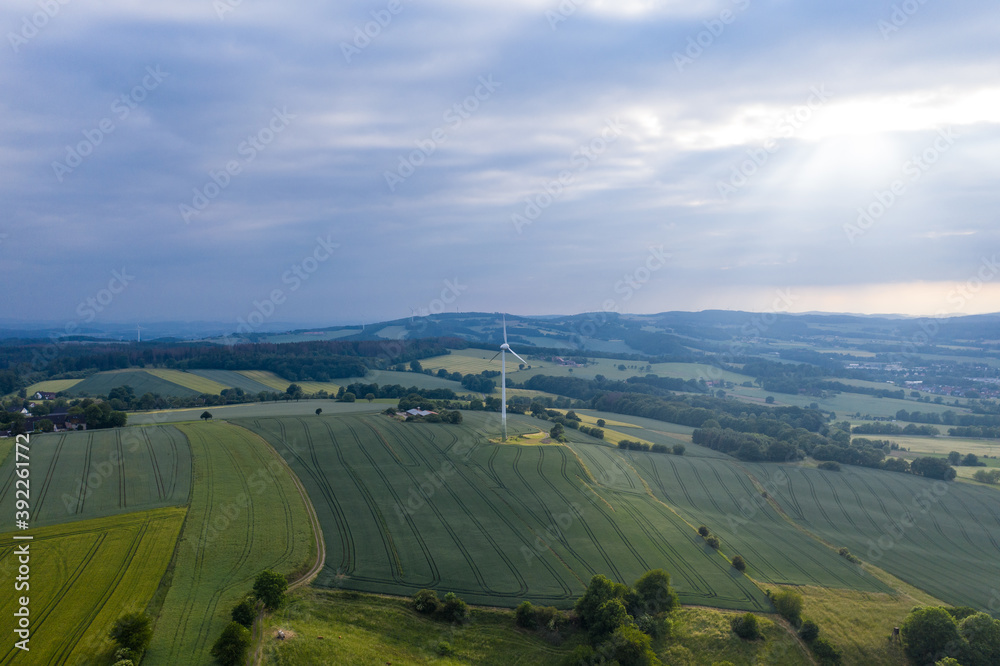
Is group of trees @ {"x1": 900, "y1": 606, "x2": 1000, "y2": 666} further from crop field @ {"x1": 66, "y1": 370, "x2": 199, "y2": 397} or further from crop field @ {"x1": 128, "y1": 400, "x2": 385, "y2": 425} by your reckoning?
crop field @ {"x1": 66, "y1": 370, "x2": 199, "y2": 397}

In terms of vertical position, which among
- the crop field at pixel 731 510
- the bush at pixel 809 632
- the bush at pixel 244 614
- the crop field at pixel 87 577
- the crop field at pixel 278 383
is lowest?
the bush at pixel 809 632

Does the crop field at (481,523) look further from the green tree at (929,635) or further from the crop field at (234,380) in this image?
the crop field at (234,380)

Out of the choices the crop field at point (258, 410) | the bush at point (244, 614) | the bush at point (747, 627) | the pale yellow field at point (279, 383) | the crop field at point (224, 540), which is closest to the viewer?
the crop field at point (224, 540)

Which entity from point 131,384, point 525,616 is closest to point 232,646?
point 525,616

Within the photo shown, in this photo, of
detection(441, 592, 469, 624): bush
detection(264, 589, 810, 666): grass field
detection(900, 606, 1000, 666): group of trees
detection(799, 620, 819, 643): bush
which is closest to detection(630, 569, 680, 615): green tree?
detection(264, 589, 810, 666): grass field

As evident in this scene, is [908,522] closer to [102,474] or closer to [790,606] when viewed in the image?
[790,606]

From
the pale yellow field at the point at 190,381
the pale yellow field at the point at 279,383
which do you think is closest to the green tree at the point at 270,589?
the pale yellow field at the point at 190,381
